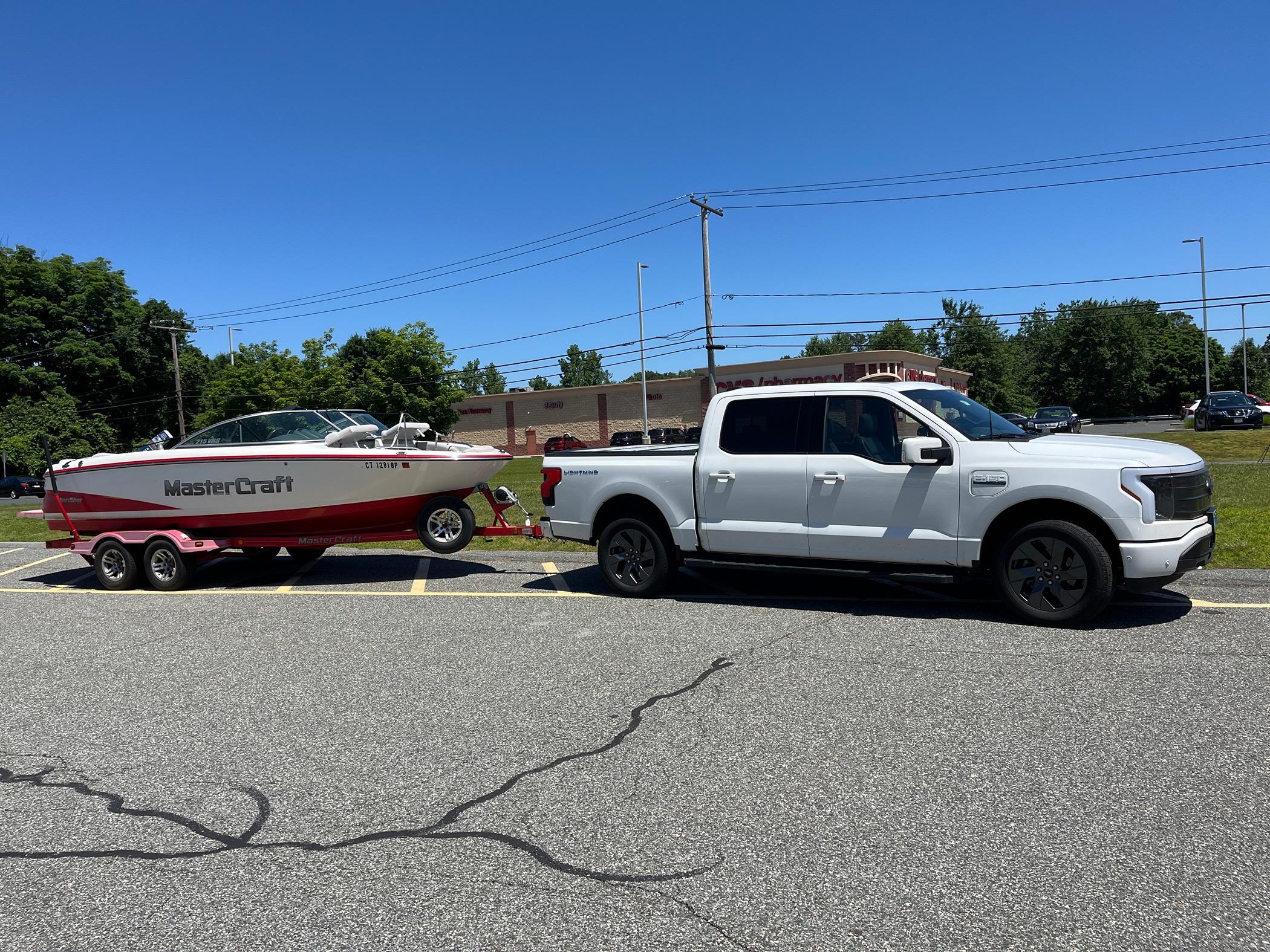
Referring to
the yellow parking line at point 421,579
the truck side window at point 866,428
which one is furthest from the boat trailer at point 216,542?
the truck side window at point 866,428

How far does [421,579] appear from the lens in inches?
417

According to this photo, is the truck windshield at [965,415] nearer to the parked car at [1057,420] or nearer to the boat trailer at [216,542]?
the boat trailer at [216,542]

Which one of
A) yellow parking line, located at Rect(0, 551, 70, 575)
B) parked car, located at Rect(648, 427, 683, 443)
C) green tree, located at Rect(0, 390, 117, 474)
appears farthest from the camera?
green tree, located at Rect(0, 390, 117, 474)

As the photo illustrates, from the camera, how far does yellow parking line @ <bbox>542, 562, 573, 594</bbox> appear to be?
955 centimetres

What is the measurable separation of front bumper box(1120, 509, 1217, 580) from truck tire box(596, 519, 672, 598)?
3.85 metres

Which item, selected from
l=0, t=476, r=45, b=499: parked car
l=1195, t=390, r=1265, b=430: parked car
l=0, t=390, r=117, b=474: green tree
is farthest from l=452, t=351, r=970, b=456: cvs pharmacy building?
l=0, t=476, r=45, b=499: parked car

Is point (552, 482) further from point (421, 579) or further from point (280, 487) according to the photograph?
point (280, 487)

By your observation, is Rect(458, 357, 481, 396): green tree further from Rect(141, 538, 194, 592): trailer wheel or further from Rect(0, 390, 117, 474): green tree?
Rect(141, 538, 194, 592): trailer wheel

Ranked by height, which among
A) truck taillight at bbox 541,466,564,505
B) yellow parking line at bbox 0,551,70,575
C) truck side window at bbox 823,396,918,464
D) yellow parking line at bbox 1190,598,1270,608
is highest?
truck side window at bbox 823,396,918,464

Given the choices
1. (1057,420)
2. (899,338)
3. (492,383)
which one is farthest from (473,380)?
(1057,420)

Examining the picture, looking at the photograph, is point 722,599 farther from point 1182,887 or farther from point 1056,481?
point 1182,887

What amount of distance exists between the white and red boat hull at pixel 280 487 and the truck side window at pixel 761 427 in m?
3.30

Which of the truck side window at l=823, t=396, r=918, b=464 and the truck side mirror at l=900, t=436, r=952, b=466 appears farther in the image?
the truck side window at l=823, t=396, r=918, b=464

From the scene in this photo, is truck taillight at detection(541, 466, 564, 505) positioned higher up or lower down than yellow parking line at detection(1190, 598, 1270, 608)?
higher up
